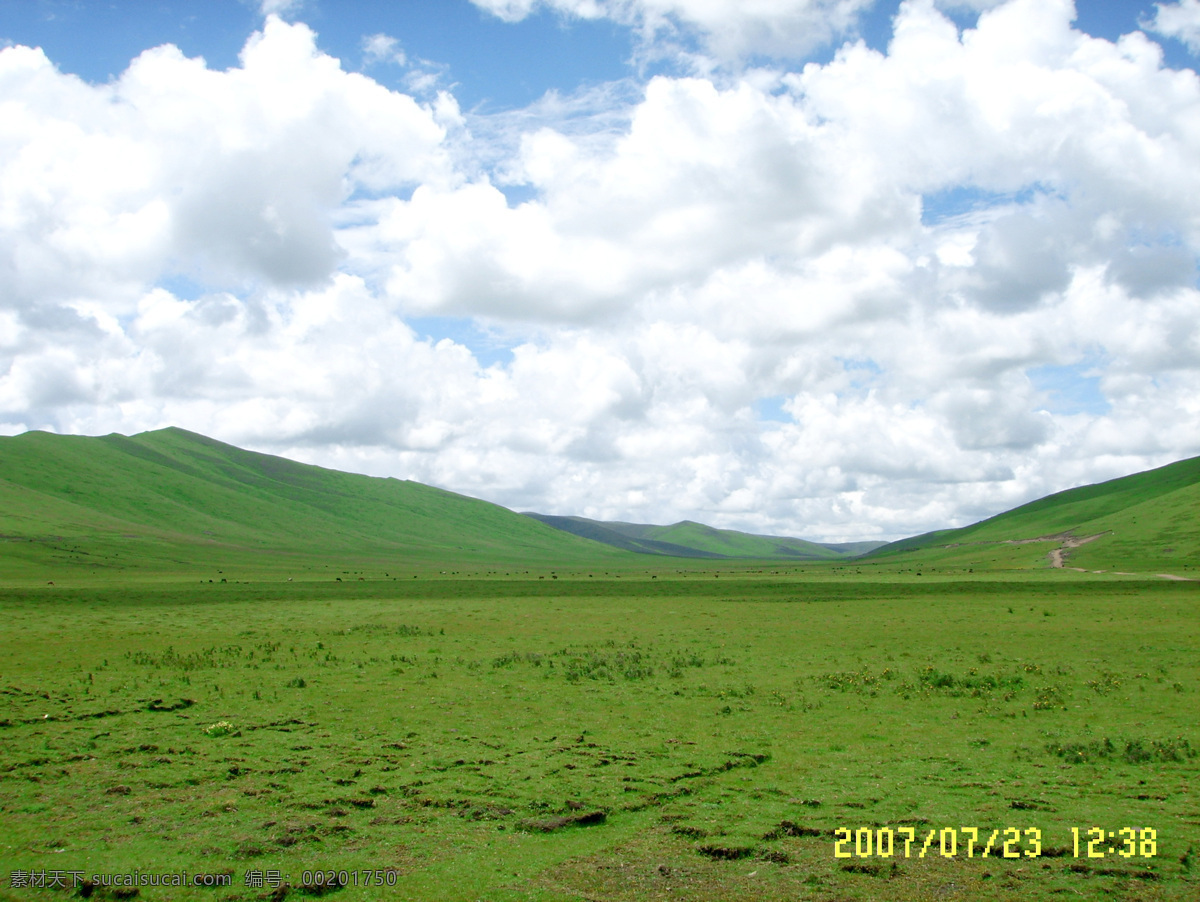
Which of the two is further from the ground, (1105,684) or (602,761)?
(602,761)

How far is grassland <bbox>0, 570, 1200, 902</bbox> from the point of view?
12.5m

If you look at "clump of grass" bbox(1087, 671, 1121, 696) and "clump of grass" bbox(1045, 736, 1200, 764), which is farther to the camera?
"clump of grass" bbox(1087, 671, 1121, 696)

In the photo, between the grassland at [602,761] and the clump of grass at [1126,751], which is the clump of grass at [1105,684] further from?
the clump of grass at [1126,751]

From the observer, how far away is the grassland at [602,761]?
491 inches

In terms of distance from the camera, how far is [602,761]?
19.1m

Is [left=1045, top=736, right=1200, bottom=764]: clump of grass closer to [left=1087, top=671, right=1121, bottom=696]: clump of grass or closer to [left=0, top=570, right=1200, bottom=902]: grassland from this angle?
[left=0, top=570, right=1200, bottom=902]: grassland

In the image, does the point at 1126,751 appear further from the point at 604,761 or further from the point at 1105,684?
the point at 604,761
